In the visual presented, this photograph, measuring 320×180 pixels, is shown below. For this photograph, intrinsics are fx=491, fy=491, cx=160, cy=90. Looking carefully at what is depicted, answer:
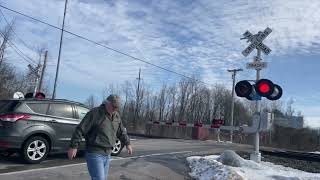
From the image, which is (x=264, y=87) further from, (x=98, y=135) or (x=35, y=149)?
(x=98, y=135)

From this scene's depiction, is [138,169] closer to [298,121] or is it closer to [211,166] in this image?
[211,166]

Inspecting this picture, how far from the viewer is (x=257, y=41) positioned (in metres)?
15.1

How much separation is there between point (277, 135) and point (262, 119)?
2750 inches

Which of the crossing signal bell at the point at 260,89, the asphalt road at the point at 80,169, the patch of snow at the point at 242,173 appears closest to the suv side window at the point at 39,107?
the asphalt road at the point at 80,169

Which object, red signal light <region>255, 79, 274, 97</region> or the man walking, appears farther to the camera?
red signal light <region>255, 79, 274, 97</region>

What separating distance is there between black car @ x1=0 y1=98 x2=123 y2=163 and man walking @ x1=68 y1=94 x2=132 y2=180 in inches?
216

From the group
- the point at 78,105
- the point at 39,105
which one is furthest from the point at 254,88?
the point at 39,105

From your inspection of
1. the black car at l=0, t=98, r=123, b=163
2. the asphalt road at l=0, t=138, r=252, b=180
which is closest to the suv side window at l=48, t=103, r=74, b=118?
the black car at l=0, t=98, r=123, b=163

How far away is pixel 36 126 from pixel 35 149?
1.90 ft

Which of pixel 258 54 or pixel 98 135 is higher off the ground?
pixel 258 54

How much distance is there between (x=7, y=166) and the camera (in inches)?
459

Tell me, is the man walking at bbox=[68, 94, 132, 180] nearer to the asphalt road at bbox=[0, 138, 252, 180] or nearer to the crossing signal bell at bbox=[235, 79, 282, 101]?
the asphalt road at bbox=[0, 138, 252, 180]

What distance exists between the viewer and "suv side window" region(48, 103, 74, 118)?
13.1 meters

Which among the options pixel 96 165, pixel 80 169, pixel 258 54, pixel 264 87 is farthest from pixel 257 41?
pixel 96 165
